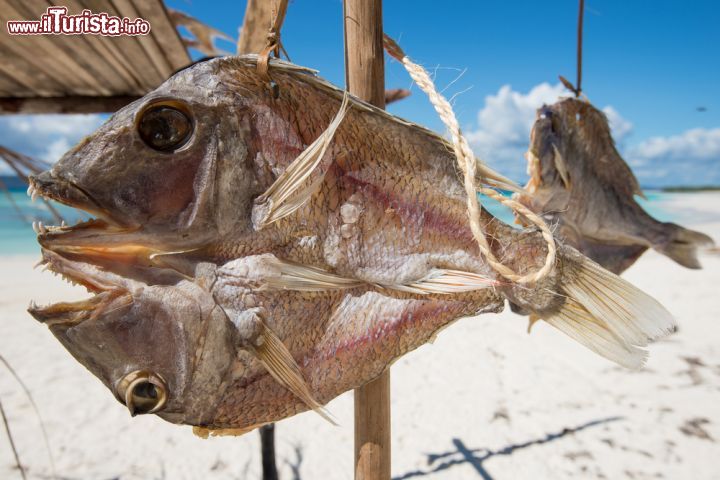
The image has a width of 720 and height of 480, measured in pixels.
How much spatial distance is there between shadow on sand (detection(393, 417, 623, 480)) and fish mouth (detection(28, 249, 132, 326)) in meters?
3.37

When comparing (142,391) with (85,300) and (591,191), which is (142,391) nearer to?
(85,300)

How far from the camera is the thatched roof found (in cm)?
192

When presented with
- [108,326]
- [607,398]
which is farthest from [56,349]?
→ [607,398]

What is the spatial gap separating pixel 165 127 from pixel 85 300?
32 cm

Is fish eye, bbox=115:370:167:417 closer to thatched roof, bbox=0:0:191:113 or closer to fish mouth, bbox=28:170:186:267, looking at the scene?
fish mouth, bbox=28:170:186:267

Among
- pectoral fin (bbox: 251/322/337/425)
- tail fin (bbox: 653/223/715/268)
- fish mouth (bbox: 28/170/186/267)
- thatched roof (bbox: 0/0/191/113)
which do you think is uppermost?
thatched roof (bbox: 0/0/191/113)

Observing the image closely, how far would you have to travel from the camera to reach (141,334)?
709 mm

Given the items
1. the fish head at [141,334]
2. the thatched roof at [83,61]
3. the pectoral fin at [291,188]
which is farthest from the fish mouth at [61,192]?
the thatched roof at [83,61]

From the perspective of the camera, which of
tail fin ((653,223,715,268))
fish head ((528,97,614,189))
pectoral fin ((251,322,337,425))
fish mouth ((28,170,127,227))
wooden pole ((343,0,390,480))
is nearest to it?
fish mouth ((28,170,127,227))

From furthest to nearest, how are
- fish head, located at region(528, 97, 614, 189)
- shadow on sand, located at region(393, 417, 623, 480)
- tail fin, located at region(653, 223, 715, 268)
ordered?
1. shadow on sand, located at region(393, 417, 623, 480)
2. tail fin, located at region(653, 223, 715, 268)
3. fish head, located at region(528, 97, 614, 189)

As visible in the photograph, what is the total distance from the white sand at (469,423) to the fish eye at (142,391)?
3213 mm

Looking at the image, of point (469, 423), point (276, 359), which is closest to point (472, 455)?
point (469, 423)

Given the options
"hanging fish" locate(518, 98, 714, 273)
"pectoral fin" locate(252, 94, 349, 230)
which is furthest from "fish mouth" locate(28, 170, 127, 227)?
"hanging fish" locate(518, 98, 714, 273)

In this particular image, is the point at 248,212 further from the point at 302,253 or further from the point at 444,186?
the point at 444,186
